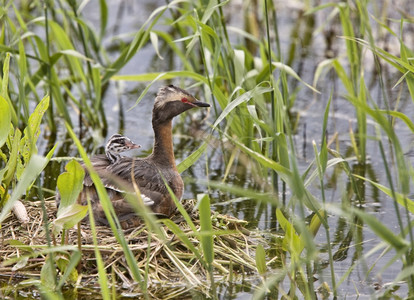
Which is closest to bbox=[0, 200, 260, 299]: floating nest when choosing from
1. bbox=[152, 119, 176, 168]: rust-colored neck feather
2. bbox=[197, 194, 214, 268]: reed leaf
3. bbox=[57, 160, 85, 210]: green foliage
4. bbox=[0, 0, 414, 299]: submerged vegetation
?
bbox=[0, 0, 414, 299]: submerged vegetation

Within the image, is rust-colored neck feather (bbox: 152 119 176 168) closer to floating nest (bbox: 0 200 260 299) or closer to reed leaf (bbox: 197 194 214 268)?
floating nest (bbox: 0 200 260 299)

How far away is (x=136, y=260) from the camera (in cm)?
497

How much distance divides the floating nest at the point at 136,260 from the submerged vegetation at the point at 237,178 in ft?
0.04

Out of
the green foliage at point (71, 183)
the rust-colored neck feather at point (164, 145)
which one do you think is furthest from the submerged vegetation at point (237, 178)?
the rust-colored neck feather at point (164, 145)

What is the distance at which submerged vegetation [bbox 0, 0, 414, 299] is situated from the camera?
4168mm

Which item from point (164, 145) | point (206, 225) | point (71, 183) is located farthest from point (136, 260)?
point (164, 145)

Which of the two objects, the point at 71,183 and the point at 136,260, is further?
the point at 136,260

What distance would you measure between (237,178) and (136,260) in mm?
2015

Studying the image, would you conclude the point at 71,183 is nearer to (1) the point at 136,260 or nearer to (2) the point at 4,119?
(2) the point at 4,119

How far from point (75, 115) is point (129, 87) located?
2.98 ft

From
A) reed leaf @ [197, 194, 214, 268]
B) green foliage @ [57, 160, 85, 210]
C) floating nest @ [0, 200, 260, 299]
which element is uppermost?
green foliage @ [57, 160, 85, 210]

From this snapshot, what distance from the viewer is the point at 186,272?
4.90 metres

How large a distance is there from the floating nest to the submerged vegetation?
11mm

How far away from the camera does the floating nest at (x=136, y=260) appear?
15.8ft
